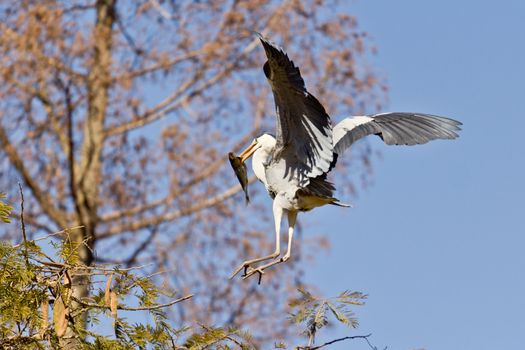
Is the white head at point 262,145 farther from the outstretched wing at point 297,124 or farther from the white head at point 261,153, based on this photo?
the outstretched wing at point 297,124

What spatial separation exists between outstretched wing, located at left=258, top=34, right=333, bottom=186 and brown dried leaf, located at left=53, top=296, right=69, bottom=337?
115 cm

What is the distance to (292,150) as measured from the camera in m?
4.36

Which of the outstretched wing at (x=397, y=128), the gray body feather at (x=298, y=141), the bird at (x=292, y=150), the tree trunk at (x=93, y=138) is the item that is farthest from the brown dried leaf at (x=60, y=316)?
the tree trunk at (x=93, y=138)

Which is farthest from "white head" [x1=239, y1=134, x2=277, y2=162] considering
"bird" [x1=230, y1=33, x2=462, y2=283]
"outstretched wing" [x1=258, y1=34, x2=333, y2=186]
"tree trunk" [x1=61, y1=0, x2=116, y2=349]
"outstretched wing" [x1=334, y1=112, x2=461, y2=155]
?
"tree trunk" [x1=61, y1=0, x2=116, y2=349]

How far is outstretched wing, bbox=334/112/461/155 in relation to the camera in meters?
4.75

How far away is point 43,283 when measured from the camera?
3.68m

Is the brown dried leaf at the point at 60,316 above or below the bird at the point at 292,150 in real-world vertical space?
below

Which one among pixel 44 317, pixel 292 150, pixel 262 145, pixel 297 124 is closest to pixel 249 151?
pixel 262 145

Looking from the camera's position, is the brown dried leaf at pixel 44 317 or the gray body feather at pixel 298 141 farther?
the gray body feather at pixel 298 141

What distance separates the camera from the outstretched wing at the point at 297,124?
4055 millimetres

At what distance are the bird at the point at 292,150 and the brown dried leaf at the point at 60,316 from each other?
33.5 inches

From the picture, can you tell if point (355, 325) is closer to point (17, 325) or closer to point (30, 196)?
point (17, 325)

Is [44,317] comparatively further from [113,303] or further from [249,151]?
[249,151]

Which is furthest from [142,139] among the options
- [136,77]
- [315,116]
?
[315,116]
